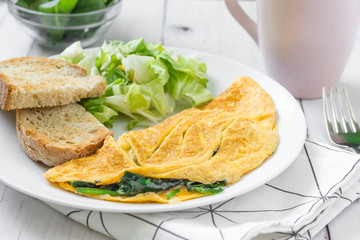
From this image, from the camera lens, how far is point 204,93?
342 centimetres

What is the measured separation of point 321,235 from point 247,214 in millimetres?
394

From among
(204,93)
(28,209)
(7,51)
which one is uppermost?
(204,93)

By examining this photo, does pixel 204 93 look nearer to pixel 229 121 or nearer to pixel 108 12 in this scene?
pixel 229 121

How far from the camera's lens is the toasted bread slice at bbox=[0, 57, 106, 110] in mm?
2891

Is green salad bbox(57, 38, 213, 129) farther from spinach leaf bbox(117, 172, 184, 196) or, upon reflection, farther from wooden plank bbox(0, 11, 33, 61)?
wooden plank bbox(0, 11, 33, 61)

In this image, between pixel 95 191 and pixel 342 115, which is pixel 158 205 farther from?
pixel 342 115

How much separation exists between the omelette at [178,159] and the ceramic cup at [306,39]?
71 centimetres

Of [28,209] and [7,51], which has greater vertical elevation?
[28,209]

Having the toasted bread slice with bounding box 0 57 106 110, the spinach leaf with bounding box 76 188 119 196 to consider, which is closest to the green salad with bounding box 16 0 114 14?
the toasted bread slice with bounding box 0 57 106 110

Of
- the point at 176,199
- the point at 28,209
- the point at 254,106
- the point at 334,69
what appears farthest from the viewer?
the point at 334,69

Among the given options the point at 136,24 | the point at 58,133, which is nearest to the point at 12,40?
the point at 136,24

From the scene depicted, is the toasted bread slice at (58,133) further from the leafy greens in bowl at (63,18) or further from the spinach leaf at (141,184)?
the leafy greens in bowl at (63,18)

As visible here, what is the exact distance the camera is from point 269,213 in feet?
7.87

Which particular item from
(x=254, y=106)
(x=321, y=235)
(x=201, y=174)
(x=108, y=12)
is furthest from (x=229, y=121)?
(x=108, y=12)
